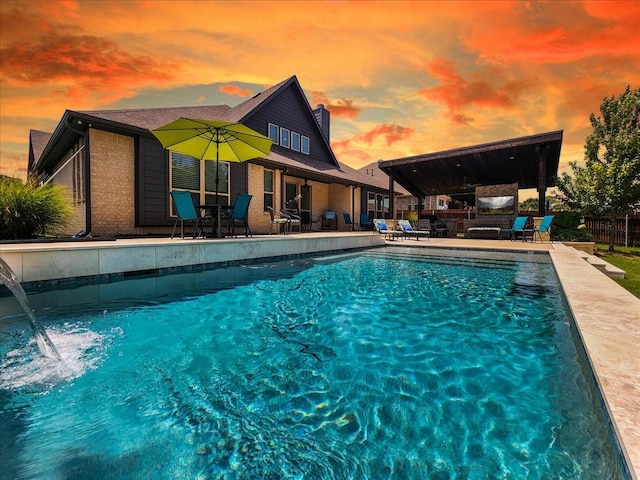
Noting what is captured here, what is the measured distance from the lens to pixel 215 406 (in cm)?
189

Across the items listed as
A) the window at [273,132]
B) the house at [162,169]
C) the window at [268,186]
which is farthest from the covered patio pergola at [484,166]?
the window at [268,186]

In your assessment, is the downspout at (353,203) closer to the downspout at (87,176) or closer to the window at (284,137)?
the window at (284,137)

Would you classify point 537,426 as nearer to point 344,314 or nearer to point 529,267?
point 344,314

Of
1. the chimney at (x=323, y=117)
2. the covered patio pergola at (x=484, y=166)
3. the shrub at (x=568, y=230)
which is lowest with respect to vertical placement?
the shrub at (x=568, y=230)

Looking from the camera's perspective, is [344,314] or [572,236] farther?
[572,236]

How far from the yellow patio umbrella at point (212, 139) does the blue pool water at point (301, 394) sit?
449cm

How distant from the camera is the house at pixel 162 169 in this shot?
829 centimetres

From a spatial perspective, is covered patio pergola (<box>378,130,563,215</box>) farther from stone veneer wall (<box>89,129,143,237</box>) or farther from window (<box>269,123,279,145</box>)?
stone veneer wall (<box>89,129,143,237</box>)

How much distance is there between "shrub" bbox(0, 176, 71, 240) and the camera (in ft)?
20.2

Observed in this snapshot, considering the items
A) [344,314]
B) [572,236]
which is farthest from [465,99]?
[344,314]

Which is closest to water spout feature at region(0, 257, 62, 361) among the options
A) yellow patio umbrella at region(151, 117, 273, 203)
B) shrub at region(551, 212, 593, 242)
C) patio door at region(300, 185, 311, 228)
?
yellow patio umbrella at region(151, 117, 273, 203)

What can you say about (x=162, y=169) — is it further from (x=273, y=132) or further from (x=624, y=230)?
(x=624, y=230)

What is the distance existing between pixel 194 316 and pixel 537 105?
15422 millimetres

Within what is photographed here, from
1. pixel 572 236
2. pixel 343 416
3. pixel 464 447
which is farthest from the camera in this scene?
pixel 572 236
